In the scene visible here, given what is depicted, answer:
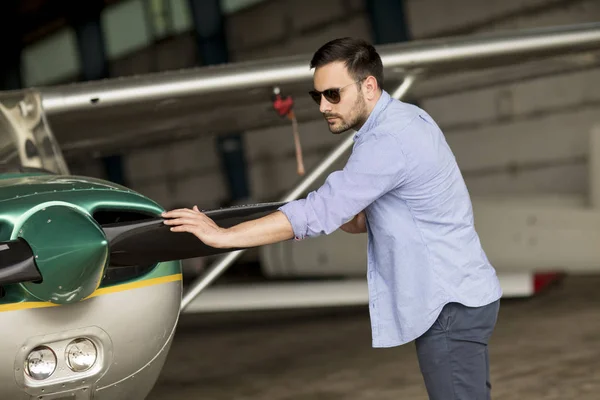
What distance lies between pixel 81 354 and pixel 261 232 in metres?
0.93

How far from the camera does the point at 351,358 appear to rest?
5742 mm

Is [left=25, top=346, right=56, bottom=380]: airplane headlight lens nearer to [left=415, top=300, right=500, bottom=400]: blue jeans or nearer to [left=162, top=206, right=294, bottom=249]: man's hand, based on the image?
[left=162, top=206, right=294, bottom=249]: man's hand

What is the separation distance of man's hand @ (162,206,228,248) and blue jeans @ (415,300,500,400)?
0.63m

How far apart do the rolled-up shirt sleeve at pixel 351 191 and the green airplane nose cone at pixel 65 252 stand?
625 millimetres

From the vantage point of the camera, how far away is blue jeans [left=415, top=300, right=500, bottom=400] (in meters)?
2.43

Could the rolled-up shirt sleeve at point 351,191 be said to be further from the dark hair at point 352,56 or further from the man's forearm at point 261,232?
the dark hair at point 352,56

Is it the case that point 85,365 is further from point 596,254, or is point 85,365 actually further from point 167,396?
point 596,254

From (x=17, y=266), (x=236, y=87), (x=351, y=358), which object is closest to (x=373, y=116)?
(x=17, y=266)

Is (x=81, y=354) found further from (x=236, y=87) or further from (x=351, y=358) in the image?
(x=351, y=358)

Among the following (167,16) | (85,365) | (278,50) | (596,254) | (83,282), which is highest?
(167,16)

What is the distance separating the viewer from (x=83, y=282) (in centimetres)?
265

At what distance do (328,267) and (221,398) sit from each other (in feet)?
14.7

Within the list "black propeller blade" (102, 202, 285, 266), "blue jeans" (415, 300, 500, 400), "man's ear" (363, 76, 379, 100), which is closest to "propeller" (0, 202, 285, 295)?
"black propeller blade" (102, 202, 285, 266)

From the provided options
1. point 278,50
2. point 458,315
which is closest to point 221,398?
point 458,315
